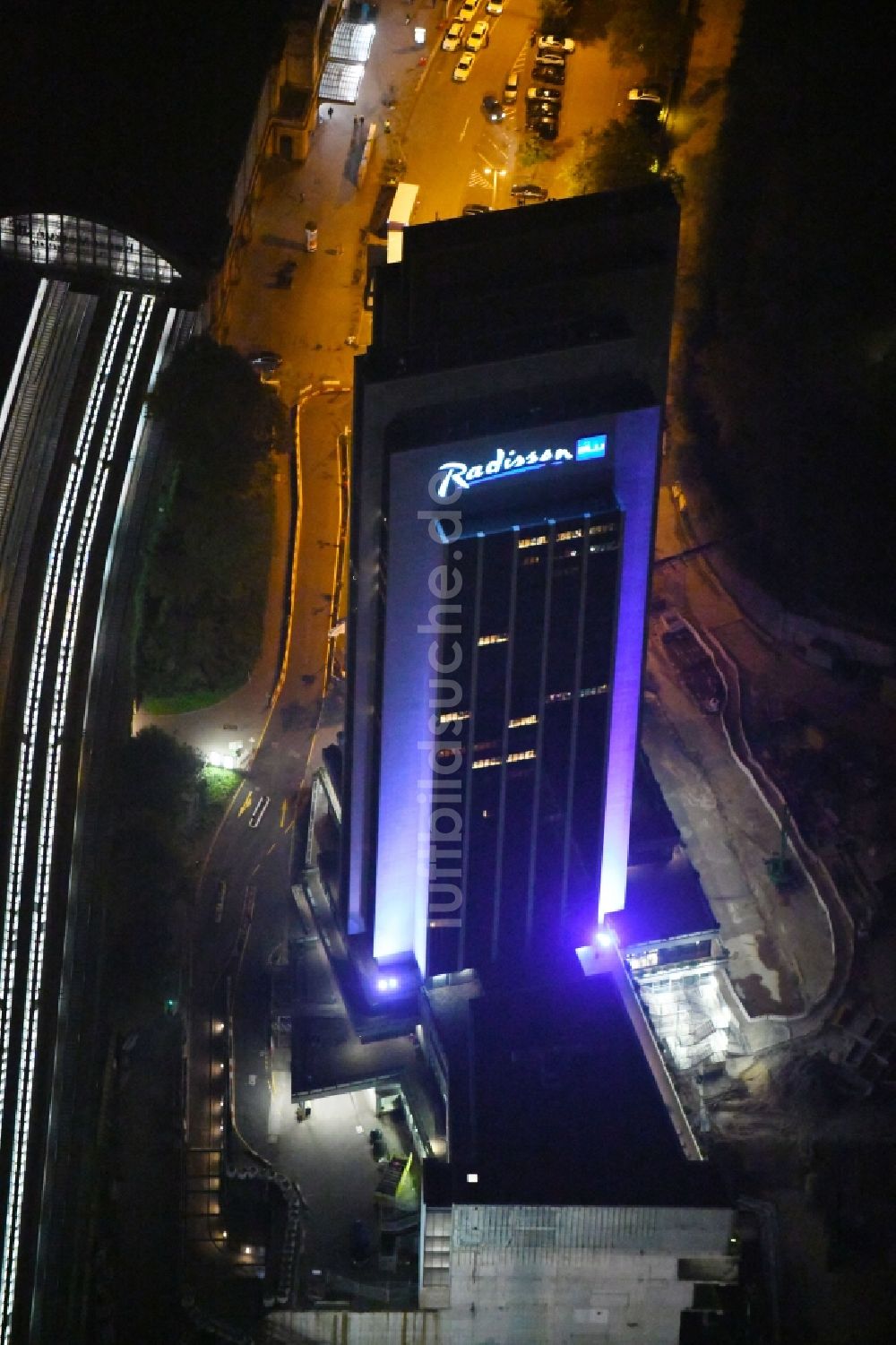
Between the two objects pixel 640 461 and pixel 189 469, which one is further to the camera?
pixel 189 469

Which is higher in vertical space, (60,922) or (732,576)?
(732,576)

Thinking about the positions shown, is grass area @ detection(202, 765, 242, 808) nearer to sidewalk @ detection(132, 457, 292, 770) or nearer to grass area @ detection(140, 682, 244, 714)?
sidewalk @ detection(132, 457, 292, 770)

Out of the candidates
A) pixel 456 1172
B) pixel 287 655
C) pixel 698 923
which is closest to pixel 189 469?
pixel 287 655

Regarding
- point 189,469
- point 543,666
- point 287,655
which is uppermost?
point 189,469

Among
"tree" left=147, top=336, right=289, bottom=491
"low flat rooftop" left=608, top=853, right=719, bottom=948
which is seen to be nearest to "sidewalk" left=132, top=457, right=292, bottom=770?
"tree" left=147, top=336, right=289, bottom=491

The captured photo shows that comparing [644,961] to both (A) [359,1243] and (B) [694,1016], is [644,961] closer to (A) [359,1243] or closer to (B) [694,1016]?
(B) [694,1016]

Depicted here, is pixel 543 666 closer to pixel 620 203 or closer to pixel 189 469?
pixel 620 203
